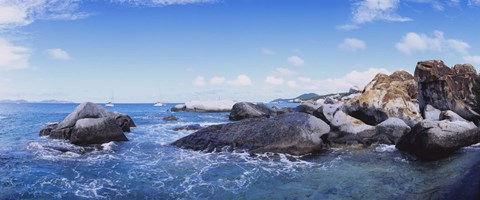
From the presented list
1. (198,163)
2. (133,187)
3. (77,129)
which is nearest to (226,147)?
(198,163)

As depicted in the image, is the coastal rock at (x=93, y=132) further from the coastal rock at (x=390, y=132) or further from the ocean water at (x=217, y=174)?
the coastal rock at (x=390, y=132)

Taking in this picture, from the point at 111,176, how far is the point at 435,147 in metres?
16.6

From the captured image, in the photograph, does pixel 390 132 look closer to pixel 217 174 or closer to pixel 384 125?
pixel 384 125

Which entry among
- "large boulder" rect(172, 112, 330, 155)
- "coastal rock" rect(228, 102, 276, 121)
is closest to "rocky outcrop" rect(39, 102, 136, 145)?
"large boulder" rect(172, 112, 330, 155)

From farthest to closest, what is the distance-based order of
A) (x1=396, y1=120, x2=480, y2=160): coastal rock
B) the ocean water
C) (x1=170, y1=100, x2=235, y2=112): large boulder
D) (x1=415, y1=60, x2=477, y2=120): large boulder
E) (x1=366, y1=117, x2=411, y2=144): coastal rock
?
1. (x1=170, y1=100, x2=235, y2=112): large boulder
2. (x1=415, y1=60, x2=477, y2=120): large boulder
3. (x1=366, y1=117, x2=411, y2=144): coastal rock
4. (x1=396, y1=120, x2=480, y2=160): coastal rock
5. the ocean water

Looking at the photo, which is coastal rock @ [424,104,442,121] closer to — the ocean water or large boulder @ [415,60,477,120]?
large boulder @ [415,60,477,120]

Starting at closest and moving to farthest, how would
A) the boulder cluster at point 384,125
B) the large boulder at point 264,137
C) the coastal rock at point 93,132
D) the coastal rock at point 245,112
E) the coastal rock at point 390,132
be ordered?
the boulder cluster at point 384,125
the large boulder at point 264,137
the coastal rock at point 390,132
the coastal rock at point 93,132
the coastal rock at point 245,112

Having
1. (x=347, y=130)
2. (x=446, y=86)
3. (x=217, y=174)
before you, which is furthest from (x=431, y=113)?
(x=217, y=174)

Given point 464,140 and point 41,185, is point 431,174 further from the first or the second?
point 41,185

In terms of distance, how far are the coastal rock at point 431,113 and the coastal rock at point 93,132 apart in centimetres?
2456

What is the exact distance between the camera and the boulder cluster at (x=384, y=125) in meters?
20.8

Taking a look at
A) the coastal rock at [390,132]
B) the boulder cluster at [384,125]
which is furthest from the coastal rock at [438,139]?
the coastal rock at [390,132]

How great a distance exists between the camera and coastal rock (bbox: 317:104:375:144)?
81.5 feet

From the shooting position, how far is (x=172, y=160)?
2012 centimetres
